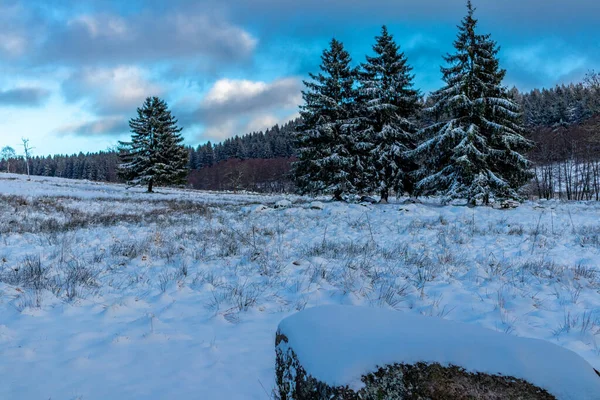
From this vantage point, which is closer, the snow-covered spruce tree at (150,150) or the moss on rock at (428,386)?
the moss on rock at (428,386)

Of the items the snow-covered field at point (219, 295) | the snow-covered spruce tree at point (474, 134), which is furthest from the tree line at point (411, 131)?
the snow-covered field at point (219, 295)

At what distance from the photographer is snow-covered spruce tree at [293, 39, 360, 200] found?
65.9 feet

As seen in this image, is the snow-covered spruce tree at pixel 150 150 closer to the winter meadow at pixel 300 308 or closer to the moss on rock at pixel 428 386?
the winter meadow at pixel 300 308

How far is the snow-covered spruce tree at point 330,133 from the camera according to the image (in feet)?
65.9

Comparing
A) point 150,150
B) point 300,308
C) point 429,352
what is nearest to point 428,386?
point 429,352

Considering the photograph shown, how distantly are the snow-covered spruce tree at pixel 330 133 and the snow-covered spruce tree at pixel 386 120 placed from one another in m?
1.05

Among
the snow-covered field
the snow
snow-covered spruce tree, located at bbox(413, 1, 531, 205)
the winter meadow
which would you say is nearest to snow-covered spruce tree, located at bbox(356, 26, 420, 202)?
snow-covered spruce tree, located at bbox(413, 1, 531, 205)

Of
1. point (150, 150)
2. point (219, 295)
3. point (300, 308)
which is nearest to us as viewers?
point (300, 308)

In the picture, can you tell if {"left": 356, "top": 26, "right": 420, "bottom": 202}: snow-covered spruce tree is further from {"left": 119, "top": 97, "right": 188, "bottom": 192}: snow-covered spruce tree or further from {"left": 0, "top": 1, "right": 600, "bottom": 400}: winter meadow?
{"left": 119, "top": 97, "right": 188, "bottom": 192}: snow-covered spruce tree

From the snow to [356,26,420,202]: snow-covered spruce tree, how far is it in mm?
18571

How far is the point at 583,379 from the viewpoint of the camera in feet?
3.90

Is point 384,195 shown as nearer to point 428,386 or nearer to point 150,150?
point 428,386

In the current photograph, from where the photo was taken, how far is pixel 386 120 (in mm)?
19969

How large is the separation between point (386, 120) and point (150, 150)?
23369mm
